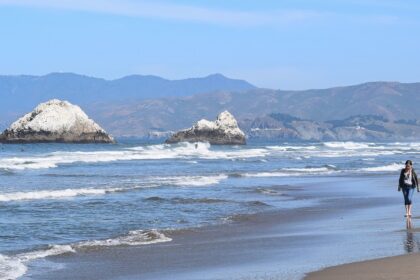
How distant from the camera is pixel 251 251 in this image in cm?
1458

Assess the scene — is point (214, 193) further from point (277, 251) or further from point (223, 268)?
point (223, 268)

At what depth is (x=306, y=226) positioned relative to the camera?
18625 millimetres

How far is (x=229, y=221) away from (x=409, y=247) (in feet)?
21.2

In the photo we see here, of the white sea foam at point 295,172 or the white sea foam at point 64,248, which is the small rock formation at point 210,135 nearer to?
the white sea foam at point 295,172

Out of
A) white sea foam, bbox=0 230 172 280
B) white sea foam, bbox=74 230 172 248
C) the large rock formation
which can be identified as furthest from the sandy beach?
the large rock formation

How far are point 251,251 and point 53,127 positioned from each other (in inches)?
3675

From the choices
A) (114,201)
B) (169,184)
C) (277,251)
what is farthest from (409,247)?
(169,184)

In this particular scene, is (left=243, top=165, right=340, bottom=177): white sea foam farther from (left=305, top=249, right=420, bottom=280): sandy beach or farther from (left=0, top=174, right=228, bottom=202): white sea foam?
(left=305, top=249, right=420, bottom=280): sandy beach

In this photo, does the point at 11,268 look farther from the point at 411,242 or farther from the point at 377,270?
the point at 411,242

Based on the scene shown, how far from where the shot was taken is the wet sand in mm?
12375

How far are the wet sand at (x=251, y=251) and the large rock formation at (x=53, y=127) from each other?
3394 inches

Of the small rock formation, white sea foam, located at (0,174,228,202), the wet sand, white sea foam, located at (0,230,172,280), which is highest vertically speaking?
the small rock formation

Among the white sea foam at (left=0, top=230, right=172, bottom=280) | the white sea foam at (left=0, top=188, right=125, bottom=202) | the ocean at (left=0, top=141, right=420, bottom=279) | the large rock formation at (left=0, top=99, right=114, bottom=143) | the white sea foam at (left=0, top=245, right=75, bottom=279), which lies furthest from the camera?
the large rock formation at (left=0, top=99, right=114, bottom=143)

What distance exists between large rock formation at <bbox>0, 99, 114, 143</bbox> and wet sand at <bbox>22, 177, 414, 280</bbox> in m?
86.2
